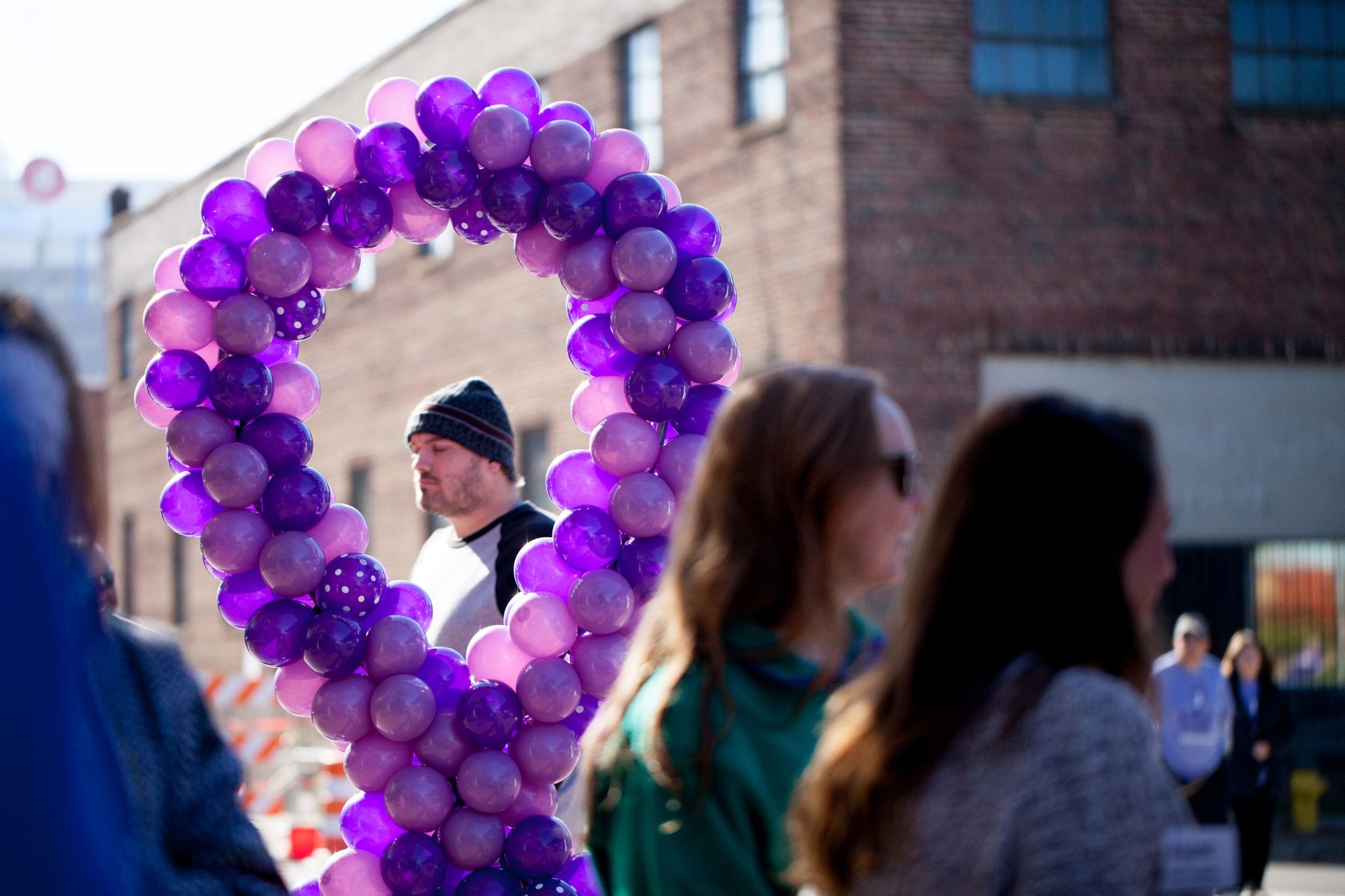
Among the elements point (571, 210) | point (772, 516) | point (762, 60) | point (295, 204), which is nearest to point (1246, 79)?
point (762, 60)

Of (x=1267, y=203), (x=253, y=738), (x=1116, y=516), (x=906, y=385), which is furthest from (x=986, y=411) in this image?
(x=253, y=738)

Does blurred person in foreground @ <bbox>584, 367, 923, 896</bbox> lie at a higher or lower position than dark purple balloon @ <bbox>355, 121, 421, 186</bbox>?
lower

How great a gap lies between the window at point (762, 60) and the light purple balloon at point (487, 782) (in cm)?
1069

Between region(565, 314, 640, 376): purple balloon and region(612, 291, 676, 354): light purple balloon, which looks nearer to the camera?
region(612, 291, 676, 354): light purple balloon

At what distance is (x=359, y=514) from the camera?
5.22 metres

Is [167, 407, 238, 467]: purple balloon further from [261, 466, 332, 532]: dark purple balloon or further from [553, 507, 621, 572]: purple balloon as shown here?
[553, 507, 621, 572]: purple balloon

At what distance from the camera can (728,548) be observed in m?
2.36

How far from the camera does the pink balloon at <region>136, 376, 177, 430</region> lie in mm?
5199

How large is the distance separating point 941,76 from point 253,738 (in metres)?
9.41

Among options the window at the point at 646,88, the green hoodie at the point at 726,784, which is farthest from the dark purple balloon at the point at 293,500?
the window at the point at 646,88

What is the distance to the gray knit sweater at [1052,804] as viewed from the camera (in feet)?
5.99

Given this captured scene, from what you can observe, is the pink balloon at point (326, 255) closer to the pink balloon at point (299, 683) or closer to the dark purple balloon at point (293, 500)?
the dark purple balloon at point (293, 500)

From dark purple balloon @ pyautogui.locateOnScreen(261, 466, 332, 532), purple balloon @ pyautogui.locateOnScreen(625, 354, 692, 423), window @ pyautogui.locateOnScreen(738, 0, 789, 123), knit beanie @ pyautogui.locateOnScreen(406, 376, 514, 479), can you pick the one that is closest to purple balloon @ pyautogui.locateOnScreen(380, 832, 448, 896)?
dark purple balloon @ pyautogui.locateOnScreen(261, 466, 332, 532)

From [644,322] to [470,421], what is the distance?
77 centimetres
